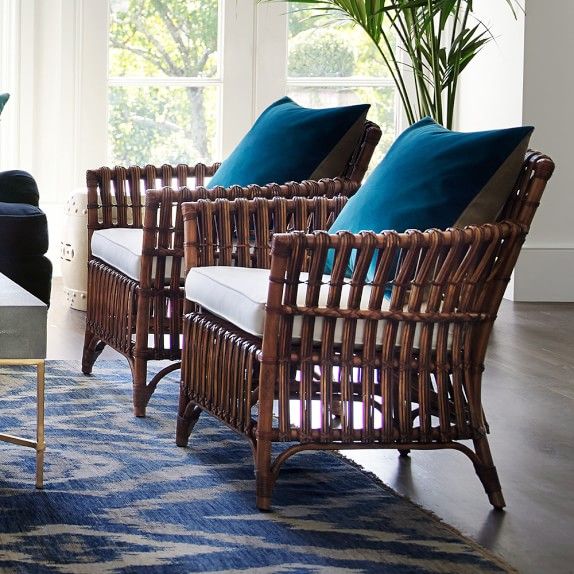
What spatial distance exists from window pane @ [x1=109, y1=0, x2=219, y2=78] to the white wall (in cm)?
145

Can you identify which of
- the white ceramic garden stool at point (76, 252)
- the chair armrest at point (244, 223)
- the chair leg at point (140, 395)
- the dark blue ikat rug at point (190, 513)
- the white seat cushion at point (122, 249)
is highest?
the chair armrest at point (244, 223)

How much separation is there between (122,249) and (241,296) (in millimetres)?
955

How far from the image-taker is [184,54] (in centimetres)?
604

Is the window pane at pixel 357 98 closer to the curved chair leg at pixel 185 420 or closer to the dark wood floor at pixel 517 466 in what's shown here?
the dark wood floor at pixel 517 466

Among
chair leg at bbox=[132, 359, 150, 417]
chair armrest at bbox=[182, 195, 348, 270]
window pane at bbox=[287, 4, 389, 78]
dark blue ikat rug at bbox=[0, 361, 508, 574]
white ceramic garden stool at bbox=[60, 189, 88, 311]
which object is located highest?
window pane at bbox=[287, 4, 389, 78]

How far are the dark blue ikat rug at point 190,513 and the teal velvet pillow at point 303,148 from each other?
80 cm

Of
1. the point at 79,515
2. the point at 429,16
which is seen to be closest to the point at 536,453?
the point at 79,515

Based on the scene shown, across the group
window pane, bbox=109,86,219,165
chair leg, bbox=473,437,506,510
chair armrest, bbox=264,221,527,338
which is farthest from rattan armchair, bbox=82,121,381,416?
window pane, bbox=109,86,219,165

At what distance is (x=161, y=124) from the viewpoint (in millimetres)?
6078

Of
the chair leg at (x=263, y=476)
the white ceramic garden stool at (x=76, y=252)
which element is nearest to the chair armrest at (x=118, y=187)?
the white ceramic garden stool at (x=76, y=252)

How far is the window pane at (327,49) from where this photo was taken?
612 cm

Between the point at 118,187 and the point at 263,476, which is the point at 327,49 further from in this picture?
the point at 263,476

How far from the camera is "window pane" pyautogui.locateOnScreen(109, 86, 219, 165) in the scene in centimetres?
604

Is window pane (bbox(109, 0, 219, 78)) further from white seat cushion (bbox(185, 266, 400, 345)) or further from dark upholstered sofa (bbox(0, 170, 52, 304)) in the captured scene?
white seat cushion (bbox(185, 266, 400, 345))
